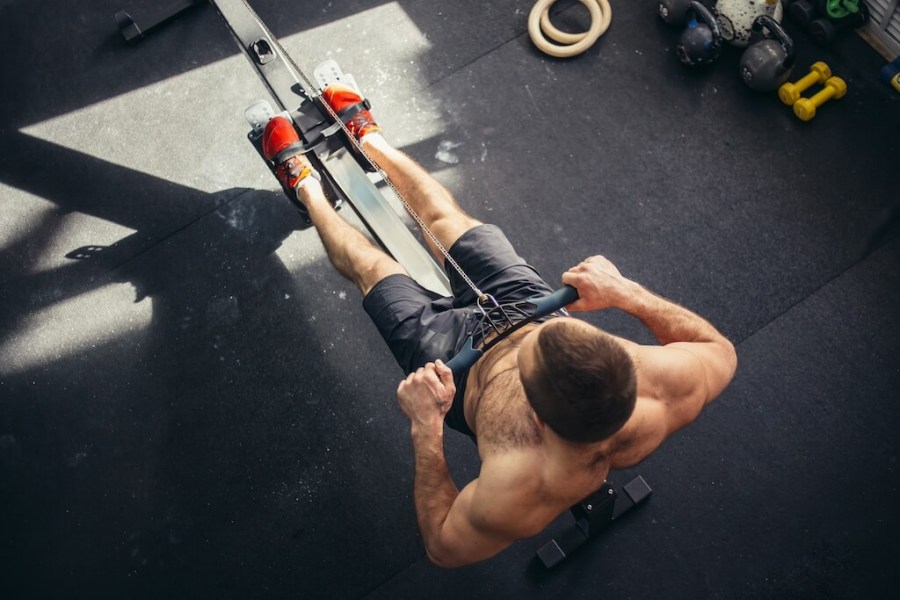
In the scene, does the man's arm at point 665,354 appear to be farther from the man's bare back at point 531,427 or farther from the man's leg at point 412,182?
the man's leg at point 412,182

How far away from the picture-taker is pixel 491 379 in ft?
5.89

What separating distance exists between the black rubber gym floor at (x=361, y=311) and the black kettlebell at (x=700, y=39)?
10 centimetres

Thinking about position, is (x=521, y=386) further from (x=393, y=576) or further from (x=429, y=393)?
(x=393, y=576)

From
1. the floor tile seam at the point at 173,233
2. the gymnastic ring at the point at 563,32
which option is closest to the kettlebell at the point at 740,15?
the gymnastic ring at the point at 563,32

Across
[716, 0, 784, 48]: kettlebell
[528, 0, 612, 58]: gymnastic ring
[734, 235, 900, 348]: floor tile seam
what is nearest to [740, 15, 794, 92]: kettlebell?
[716, 0, 784, 48]: kettlebell

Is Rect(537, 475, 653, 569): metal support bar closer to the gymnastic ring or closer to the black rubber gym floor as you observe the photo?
the black rubber gym floor

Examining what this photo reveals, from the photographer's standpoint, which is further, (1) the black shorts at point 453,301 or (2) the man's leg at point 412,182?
(2) the man's leg at point 412,182

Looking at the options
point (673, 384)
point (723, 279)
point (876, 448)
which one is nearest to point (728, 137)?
point (723, 279)

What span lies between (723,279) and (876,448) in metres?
0.69

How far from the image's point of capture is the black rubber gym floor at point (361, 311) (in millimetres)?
2299

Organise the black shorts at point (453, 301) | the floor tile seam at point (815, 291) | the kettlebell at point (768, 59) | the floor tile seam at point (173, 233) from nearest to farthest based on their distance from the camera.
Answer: the black shorts at point (453, 301) < the floor tile seam at point (815, 291) < the kettlebell at point (768, 59) < the floor tile seam at point (173, 233)

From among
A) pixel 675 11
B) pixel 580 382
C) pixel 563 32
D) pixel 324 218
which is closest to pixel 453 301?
pixel 324 218

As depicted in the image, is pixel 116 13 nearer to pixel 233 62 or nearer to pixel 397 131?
pixel 233 62

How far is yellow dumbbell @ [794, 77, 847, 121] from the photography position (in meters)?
2.72
